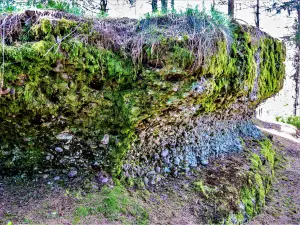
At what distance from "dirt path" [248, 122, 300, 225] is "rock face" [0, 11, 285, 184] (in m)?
1.52

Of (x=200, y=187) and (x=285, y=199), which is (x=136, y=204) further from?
(x=285, y=199)

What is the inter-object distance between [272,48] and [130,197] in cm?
597

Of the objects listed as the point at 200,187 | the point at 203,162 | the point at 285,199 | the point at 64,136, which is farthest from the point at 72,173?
the point at 285,199

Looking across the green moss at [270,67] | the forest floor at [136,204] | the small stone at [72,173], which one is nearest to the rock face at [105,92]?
the small stone at [72,173]

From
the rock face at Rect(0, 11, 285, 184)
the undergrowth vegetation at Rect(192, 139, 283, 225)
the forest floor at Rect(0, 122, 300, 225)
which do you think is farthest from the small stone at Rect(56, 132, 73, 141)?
the undergrowth vegetation at Rect(192, 139, 283, 225)

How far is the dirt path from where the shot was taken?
13.8ft

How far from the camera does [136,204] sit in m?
3.36

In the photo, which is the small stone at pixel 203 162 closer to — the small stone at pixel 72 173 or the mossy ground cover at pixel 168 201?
the mossy ground cover at pixel 168 201

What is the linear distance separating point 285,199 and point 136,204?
3.27 meters

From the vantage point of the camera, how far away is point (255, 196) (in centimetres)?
449

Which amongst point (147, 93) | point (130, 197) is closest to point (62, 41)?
point (147, 93)

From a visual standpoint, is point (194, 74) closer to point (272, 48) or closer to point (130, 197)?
point (130, 197)

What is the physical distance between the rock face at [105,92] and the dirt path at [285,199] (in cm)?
152

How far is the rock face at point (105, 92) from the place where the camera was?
3.13 metres
